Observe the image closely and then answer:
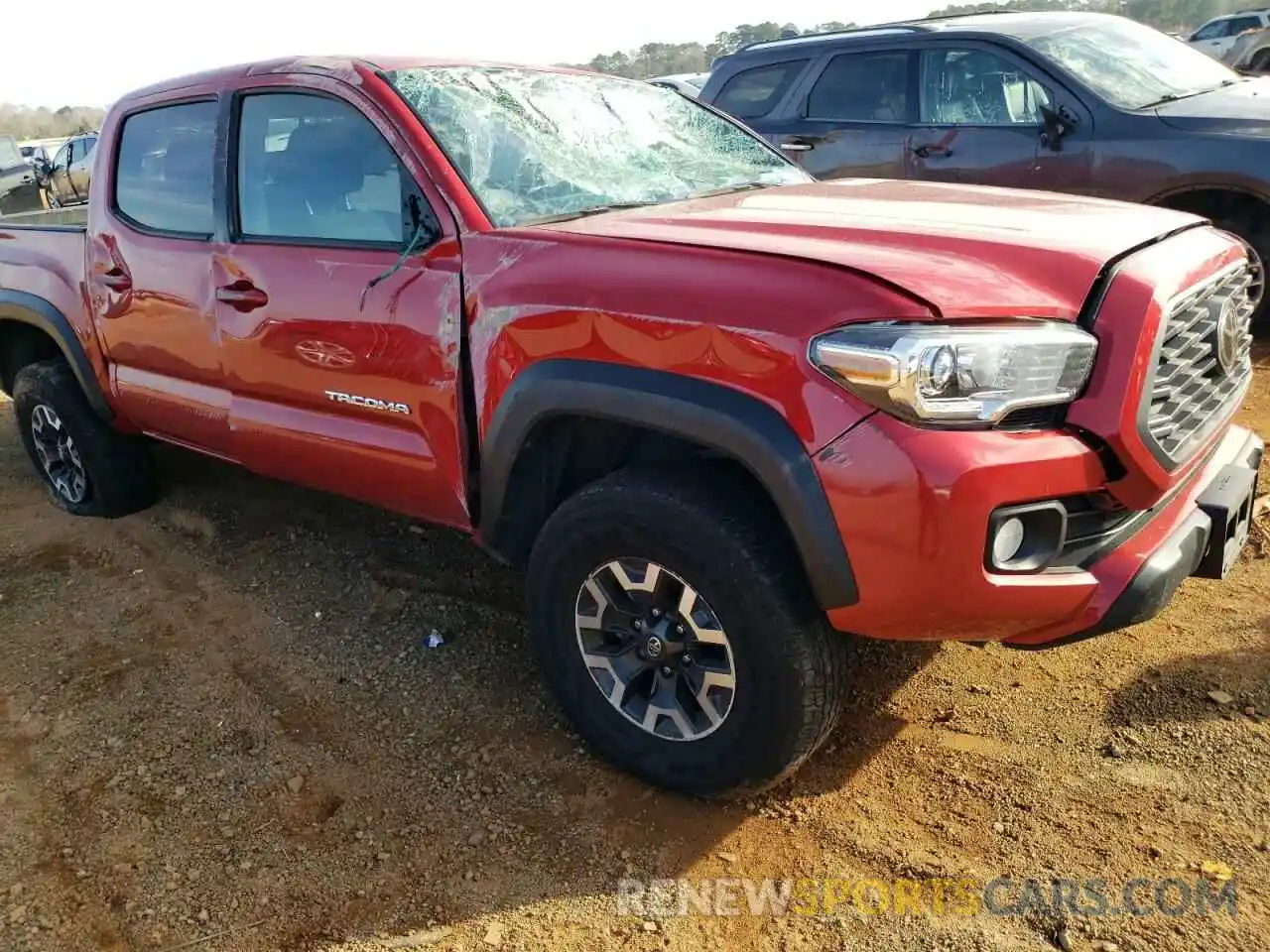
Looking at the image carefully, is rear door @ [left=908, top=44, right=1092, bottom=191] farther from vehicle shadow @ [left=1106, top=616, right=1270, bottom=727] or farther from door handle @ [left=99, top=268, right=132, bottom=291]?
door handle @ [left=99, top=268, right=132, bottom=291]

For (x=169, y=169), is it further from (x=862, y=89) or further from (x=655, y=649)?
(x=862, y=89)

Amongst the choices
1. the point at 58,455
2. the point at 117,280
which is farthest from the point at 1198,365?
the point at 58,455

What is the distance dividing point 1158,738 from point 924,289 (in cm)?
148

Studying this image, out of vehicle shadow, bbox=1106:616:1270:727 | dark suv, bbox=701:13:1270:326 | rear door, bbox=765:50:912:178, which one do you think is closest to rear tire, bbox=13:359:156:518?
dark suv, bbox=701:13:1270:326

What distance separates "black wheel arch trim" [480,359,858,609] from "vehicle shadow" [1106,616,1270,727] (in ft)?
4.02

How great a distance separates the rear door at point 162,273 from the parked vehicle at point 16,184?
14275 mm

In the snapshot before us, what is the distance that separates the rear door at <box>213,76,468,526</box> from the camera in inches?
114

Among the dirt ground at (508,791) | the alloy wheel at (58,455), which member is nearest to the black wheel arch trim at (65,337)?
the alloy wheel at (58,455)

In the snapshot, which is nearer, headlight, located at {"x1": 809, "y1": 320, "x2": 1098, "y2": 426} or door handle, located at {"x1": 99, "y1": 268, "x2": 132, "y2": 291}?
headlight, located at {"x1": 809, "y1": 320, "x2": 1098, "y2": 426}

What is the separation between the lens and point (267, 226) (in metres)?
3.41

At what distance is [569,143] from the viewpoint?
324 cm

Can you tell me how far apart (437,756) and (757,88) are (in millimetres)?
5464

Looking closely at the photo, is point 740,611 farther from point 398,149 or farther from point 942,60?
point 942,60

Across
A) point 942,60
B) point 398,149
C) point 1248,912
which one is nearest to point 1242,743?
point 1248,912
